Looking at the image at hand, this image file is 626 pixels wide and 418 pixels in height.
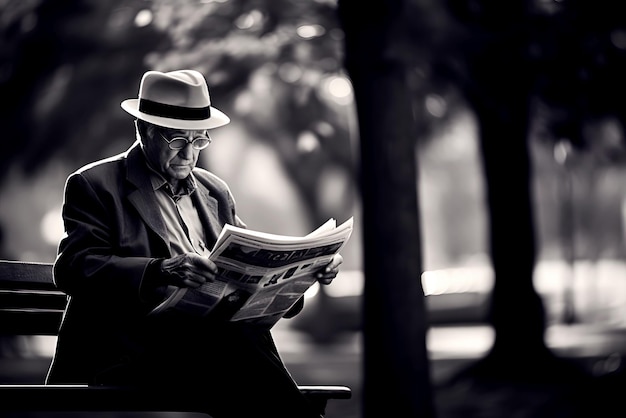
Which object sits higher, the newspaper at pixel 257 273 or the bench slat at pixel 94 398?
the newspaper at pixel 257 273

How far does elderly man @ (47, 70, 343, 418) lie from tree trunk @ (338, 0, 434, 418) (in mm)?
3389

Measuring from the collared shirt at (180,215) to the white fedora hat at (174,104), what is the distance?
0.22 meters

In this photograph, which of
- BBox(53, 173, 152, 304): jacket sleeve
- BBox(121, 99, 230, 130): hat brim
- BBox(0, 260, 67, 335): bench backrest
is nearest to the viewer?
BBox(53, 173, 152, 304): jacket sleeve

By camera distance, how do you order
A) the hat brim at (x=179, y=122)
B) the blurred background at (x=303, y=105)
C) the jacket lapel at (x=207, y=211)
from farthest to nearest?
the blurred background at (x=303, y=105)
the jacket lapel at (x=207, y=211)
the hat brim at (x=179, y=122)

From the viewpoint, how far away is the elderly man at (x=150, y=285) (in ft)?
11.6

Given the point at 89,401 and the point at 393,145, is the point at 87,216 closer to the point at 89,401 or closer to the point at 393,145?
the point at 89,401

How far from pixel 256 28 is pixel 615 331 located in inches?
490

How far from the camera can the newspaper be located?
11.1 feet

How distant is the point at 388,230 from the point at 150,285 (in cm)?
380

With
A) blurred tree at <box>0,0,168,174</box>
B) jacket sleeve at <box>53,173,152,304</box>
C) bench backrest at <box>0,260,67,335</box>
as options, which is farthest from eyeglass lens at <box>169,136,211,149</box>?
blurred tree at <box>0,0,168,174</box>

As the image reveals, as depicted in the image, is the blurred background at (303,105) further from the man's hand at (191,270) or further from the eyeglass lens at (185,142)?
the man's hand at (191,270)

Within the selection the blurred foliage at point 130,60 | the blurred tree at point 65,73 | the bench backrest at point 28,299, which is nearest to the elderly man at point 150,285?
the bench backrest at point 28,299

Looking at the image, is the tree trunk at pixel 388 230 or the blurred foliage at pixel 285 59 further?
the blurred foliage at pixel 285 59

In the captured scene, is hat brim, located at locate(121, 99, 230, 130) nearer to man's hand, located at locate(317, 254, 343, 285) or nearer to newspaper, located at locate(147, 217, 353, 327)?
newspaper, located at locate(147, 217, 353, 327)
